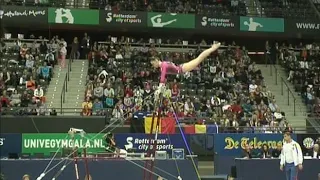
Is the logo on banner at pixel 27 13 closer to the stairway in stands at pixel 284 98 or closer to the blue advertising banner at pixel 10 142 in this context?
the blue advertising banner at pixel 10 142

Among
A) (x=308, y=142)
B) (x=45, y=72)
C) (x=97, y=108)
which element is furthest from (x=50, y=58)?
(x=308, y=142)

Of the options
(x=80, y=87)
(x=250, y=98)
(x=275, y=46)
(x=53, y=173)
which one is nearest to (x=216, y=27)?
(x=275, y=46)

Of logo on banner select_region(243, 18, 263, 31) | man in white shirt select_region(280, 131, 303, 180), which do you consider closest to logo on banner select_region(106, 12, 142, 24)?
logo on banner select_region(243, 18, 263, 31)

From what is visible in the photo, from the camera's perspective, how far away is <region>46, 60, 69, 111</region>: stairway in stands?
68.9 feet

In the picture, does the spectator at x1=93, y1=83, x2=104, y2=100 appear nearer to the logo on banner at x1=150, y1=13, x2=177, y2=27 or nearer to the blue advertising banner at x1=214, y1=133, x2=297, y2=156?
the blue advertising banner at x1=214, y1=133, x2=297, y2=156

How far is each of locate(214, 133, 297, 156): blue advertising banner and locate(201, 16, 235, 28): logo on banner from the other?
9695 millimetres

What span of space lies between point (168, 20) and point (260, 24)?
192 inches

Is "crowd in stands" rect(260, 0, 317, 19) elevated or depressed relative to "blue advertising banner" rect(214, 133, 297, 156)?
elevated

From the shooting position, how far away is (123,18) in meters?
25.3

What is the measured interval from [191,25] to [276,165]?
1222cm

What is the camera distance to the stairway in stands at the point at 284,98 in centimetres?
2284

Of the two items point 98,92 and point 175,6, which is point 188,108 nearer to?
point 98,92

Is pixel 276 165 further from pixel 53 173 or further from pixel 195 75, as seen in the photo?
pixel 195 75

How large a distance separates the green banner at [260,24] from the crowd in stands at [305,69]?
1.48 meters
